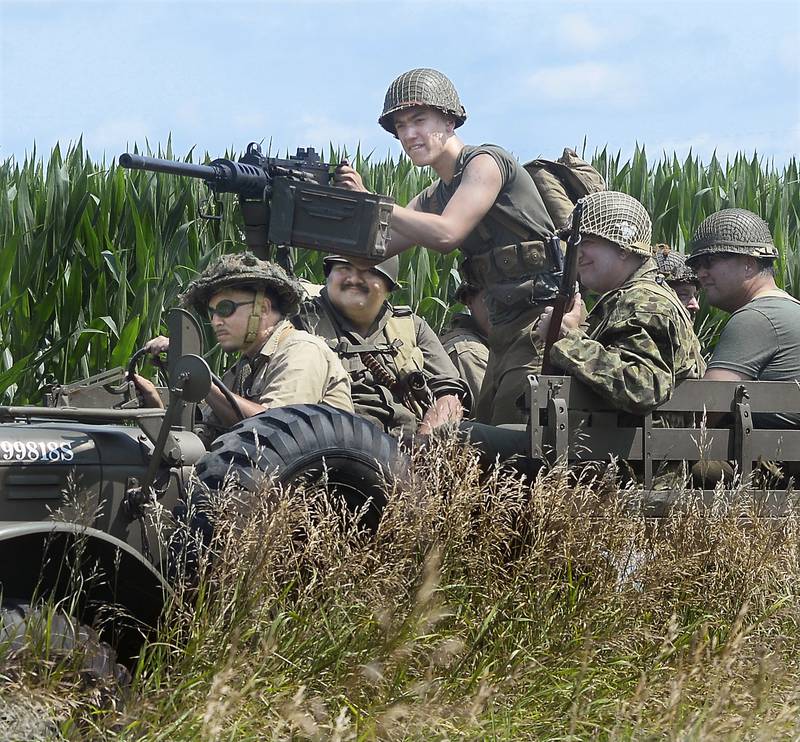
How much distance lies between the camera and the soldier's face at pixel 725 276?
555 centimetres

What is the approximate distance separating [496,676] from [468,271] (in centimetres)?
285

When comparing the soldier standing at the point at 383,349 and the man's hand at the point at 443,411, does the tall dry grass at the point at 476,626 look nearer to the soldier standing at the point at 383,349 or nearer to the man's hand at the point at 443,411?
the man's hand at the point at 443,411

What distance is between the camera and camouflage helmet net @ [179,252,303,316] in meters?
4.69

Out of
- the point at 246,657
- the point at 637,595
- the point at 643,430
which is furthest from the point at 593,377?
the point at 246,657

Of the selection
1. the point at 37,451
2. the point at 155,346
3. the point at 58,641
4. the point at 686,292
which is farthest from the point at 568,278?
the point at 686,292

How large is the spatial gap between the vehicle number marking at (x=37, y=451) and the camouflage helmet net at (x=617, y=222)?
90.9 inches

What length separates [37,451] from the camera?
3.60 metres

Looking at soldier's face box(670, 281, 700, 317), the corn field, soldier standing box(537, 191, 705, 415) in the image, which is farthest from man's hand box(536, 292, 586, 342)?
the corn field

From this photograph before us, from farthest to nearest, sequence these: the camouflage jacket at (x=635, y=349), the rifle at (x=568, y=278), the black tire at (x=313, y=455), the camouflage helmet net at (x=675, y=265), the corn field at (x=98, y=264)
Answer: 1. the corn field at (x=98, y=264)
2. the camouflage helmet net at (x=675, y=265)
3. the rifle at (x=568, y=278)
4. the camouflage jacket at (x=635, y=349)
5. the black tire at (x=313, y=455)

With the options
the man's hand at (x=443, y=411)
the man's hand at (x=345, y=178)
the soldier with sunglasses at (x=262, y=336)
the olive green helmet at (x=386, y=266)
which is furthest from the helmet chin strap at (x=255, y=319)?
the olive green helmet at (x=386, y=266)

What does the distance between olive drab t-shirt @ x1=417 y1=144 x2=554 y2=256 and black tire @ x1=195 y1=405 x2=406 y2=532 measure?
2.06m

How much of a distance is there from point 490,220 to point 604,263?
100 centimetres

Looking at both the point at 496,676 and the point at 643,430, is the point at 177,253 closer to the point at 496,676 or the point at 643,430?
the point at 643,430

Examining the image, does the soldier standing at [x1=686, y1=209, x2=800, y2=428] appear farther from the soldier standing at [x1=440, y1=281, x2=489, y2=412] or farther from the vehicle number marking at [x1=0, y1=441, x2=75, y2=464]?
the vehicle number marking at [x1=0, y1=441, x2=75, y2=464]
